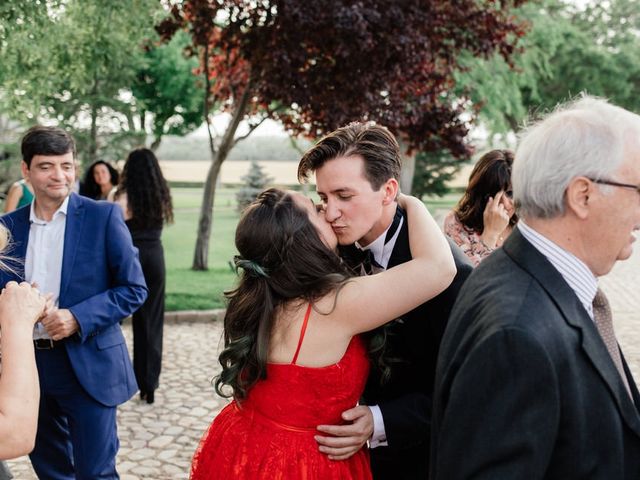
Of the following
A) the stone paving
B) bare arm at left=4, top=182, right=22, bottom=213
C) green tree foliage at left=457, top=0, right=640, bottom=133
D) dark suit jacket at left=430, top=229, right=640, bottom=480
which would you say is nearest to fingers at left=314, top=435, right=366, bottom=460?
dark suit jacket at left=430, top=229, right=640, bottom=480

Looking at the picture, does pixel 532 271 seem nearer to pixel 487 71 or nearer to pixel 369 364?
pixel 369 364

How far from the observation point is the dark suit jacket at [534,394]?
4.97ft

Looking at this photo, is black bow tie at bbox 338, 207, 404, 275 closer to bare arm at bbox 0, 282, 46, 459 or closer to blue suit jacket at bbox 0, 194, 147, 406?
bare arm at bbox 0, 282, 46, 459

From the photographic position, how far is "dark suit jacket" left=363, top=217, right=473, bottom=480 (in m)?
2.45

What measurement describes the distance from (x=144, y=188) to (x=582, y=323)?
17.3 feet

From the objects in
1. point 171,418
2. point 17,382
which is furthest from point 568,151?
point 171,418

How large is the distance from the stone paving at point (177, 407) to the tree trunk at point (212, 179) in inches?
140

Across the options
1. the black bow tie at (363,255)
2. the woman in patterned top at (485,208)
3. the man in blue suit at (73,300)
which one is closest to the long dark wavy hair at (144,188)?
the man in blue suit at (73,300)

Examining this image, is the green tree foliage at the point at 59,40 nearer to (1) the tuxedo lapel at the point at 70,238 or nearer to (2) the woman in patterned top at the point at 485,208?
(1) the tuxedo lapel at the point at 70,238

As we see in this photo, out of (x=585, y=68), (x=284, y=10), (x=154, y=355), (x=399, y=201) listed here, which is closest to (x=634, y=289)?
(x=284, y=10)

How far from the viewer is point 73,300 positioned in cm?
367

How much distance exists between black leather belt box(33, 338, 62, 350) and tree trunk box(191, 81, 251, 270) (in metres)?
7.83

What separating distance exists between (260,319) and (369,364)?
0.47 meters

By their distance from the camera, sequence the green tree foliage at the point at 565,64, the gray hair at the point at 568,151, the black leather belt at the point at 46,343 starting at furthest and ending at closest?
the green tree foliage at the point at 565,64, the black leather belt at the point at 46,343, the gray hair at the point at 568,151
